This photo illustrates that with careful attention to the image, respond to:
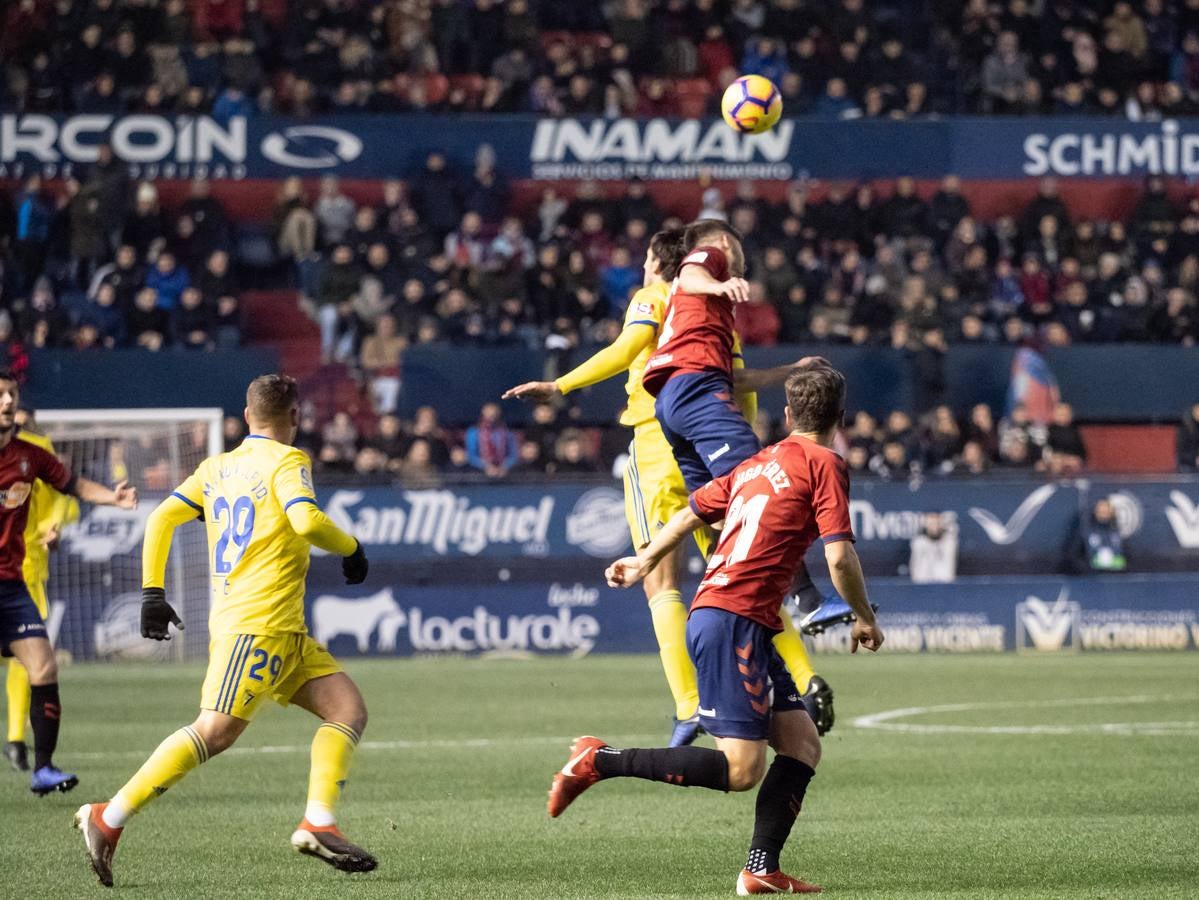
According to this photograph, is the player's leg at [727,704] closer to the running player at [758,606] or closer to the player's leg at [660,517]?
the running player at [758,606]

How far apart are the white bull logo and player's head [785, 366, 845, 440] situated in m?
16.0

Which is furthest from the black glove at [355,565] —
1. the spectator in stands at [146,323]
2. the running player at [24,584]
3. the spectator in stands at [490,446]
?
the spectator in stands at [146,323]

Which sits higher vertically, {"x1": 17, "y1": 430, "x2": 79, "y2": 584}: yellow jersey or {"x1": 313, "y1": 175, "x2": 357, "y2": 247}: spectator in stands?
{"x1": 313, "y1": 175, "x2": 357, "y2": 247}: spectator in stands

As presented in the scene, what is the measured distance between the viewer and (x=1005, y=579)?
23406 mm

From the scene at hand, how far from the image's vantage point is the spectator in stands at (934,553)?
23.2 meters

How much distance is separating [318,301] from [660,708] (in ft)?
42.7

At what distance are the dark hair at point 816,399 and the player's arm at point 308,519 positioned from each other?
1768 mm

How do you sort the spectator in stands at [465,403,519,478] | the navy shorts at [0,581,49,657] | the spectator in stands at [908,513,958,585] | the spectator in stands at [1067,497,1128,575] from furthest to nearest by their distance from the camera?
the spectator in stands at [465,403,519,478] < the spectator in stands at [1067,497,1128,575] < the spectator in stands at [908,513,958,585] < the navy shorts at [0,581,49,657]

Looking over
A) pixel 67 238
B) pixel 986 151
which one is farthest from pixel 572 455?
pixel 986 151

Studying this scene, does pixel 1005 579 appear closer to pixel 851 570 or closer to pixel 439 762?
pixel 439 762

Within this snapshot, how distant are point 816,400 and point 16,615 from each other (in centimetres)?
604

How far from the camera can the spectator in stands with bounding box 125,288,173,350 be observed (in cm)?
2544

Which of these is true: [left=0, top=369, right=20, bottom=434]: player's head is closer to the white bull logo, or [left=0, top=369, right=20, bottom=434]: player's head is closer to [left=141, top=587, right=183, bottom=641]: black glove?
[left=141, top=587, right=183, bottom=641]: black glove

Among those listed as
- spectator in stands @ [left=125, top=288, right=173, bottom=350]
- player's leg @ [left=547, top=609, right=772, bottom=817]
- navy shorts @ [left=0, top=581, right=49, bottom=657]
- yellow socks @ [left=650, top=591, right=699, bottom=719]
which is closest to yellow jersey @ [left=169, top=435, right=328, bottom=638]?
player's leg @ [left=547, top=609, right=772, bottom=817]
